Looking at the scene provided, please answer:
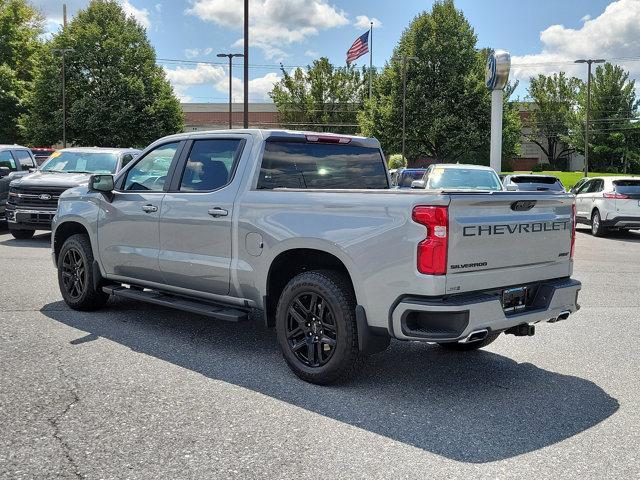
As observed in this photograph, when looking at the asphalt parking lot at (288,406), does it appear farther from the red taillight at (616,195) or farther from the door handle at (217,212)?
the red taillight at (616,195)

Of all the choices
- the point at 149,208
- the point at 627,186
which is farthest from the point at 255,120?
the point at 149,208

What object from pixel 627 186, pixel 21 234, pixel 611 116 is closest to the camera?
pixel 21 234

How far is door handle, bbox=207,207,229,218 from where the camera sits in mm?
5434

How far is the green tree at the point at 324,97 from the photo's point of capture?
219 ft

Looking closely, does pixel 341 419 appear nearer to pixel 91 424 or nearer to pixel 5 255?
pixel 91 424

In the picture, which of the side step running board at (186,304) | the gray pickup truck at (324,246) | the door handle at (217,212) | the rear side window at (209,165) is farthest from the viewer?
the rear side window at (209,165)

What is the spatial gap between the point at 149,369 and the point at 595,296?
6091 mm

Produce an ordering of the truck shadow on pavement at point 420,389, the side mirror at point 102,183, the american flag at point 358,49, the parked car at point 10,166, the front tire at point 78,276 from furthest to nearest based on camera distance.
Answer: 1. the american flag at point 358,49
2. the parked car at point 10,166
3. the front tire at point 78,276
4. the side mirror at point 102,183
5. the truck shadow on pavement at point 420,389

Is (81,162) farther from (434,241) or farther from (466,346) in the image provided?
(434,241)

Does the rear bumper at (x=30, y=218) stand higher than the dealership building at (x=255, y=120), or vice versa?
the dealership building at (x=255, y=120)

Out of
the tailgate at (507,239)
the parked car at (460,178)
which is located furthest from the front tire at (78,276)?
the parked car at (460,178)

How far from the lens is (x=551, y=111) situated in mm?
76938

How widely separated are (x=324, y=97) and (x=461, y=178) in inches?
2102

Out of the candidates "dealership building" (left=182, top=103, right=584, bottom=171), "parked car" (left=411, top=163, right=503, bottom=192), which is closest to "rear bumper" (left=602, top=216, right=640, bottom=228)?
"parked car" (left=411, top=163, right=503, bottom=192)
